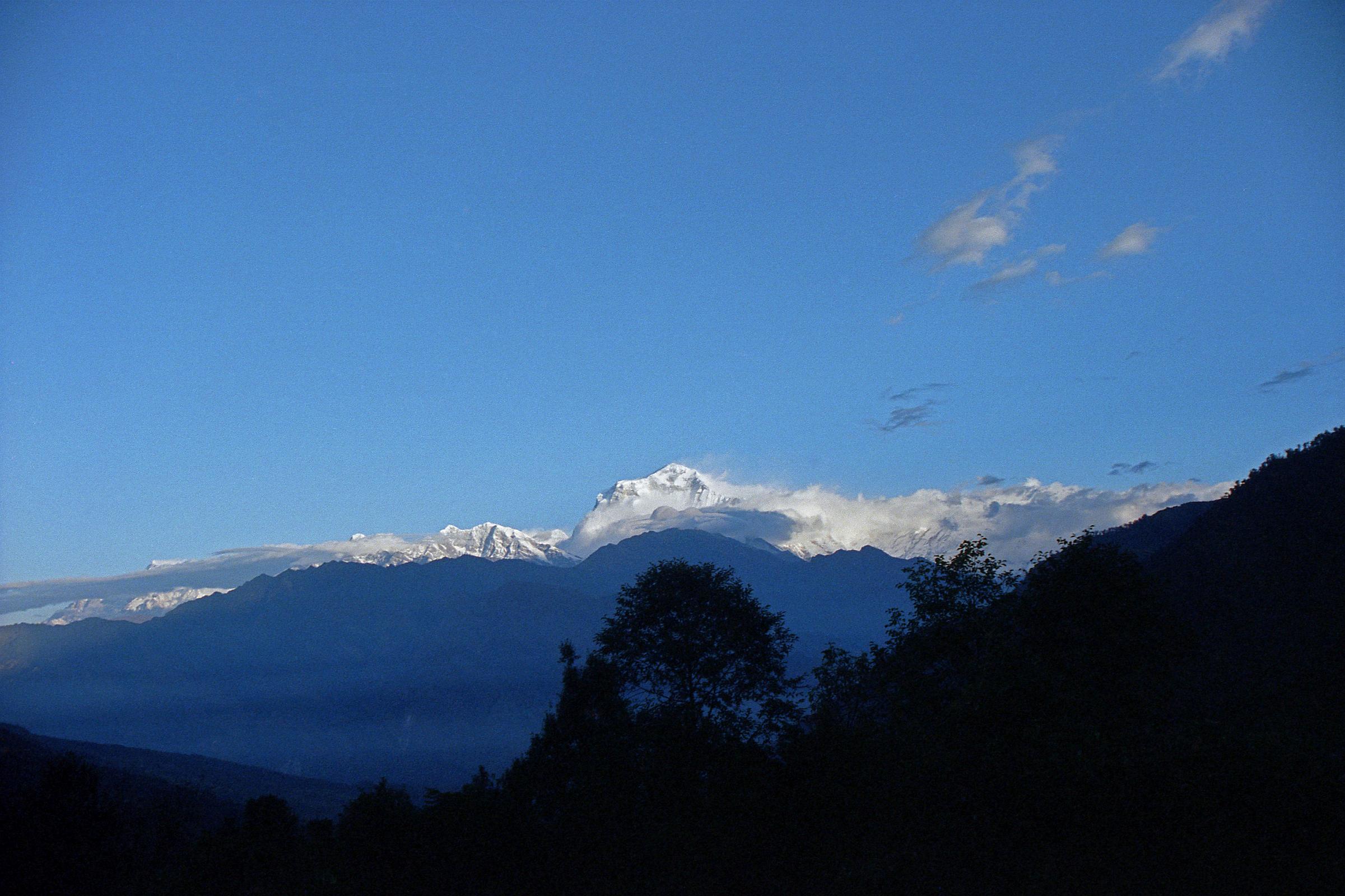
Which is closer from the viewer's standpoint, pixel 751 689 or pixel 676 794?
pixel 676 794

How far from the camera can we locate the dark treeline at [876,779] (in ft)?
68.0

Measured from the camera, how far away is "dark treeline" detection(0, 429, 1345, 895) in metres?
20.7

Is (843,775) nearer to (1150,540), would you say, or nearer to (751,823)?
(751,823)

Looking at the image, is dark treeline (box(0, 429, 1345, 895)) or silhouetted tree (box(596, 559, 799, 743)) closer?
dark treeline (box(0, 429, 1345, 895))

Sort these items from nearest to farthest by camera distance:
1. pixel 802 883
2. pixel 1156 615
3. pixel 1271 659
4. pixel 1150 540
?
1. pixel 802 883
2. pixel 1156 615
3. pixel 1271 659
4. pixel 1150 540

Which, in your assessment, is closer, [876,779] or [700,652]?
[876,779]

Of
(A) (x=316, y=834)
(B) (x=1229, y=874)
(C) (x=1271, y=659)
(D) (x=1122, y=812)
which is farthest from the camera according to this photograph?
(C) (x=1271, y=659)

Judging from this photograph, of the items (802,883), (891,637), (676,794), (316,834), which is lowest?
(316,834)

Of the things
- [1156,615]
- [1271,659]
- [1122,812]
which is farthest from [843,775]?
[1271,659]

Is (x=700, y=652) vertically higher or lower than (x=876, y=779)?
higher

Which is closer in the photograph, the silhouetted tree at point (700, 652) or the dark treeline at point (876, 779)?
the dark treeline at point (876, 779)

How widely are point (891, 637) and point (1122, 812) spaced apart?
22.7 m

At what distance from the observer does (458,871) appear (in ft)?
78.1

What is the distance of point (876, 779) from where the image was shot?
81.4 feet
